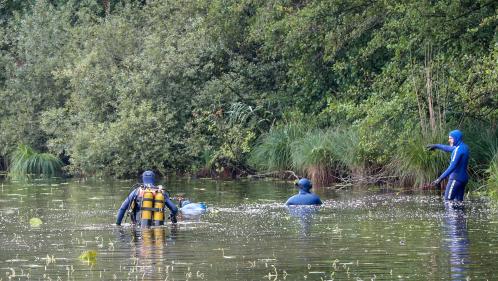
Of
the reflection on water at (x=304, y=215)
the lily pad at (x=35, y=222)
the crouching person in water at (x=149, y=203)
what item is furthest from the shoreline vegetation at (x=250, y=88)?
the lily pad at (x=35, y=222)

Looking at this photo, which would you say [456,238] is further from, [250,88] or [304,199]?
[250,88]

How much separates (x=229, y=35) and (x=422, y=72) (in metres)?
12.2

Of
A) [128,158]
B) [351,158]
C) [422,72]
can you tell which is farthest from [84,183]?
[422,72]

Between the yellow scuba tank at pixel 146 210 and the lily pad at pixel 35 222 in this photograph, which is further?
the lily pad at pixel 35 222

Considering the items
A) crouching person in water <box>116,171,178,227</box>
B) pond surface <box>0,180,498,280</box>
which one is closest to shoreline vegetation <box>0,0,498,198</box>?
pond surface <box>0,180,498,280</box>

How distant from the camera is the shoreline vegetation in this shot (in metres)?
29.9

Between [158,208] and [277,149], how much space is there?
49.9 feet

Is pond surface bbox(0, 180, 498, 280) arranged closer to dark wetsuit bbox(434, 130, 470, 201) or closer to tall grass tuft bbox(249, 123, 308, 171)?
dark wetsuit bbox(434, 130, 470, 201)

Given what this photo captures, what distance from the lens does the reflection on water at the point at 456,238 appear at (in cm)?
1504

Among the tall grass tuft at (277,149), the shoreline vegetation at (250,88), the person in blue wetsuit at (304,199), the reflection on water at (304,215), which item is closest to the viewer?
the reflection on water at (304,215)

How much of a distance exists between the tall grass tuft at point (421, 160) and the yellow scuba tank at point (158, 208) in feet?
30.4

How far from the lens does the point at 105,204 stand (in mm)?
28188

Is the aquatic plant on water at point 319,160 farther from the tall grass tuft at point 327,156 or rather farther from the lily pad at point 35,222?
the lily pad at point 35,222

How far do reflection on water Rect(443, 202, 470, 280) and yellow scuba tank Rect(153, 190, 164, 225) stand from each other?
5094 millimetres
